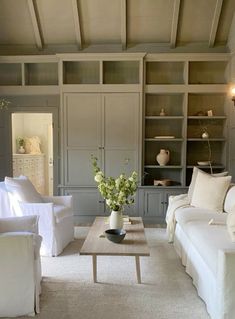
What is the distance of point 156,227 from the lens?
5332 millimetres

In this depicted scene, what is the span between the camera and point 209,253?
2732mm

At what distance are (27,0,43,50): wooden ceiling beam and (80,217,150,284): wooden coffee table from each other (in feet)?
11.6

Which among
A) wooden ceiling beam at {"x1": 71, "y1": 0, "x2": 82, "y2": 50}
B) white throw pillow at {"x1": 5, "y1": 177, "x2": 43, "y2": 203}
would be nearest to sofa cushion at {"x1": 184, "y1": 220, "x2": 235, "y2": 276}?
white throw pillow at {"x1": 5, "y1": 177, "x2": 43, "y2": 203}

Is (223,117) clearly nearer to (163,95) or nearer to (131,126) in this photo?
(163,95)

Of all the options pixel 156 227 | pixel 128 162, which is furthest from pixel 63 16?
pixel 156 227

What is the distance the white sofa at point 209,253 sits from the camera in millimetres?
2322

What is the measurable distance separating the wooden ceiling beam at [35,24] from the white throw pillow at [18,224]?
11.9 feet

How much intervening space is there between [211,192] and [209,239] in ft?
4.17

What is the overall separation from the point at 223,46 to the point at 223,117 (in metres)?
1.25

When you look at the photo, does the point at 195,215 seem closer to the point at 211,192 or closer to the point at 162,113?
the point at 211,192

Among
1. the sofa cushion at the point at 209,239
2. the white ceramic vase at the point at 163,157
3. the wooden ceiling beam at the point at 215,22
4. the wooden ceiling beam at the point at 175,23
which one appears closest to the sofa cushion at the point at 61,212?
the sofa cushion at the point at 209,239

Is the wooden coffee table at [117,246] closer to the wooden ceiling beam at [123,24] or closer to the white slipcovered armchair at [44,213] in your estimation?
the white slipcovered armchair at [44,213]

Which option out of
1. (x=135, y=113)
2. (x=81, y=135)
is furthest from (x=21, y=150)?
(x=135, y=113)

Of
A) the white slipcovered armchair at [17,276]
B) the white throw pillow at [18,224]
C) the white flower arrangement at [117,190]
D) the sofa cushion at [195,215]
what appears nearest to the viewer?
the white slipcovered armchair at [17,276]
